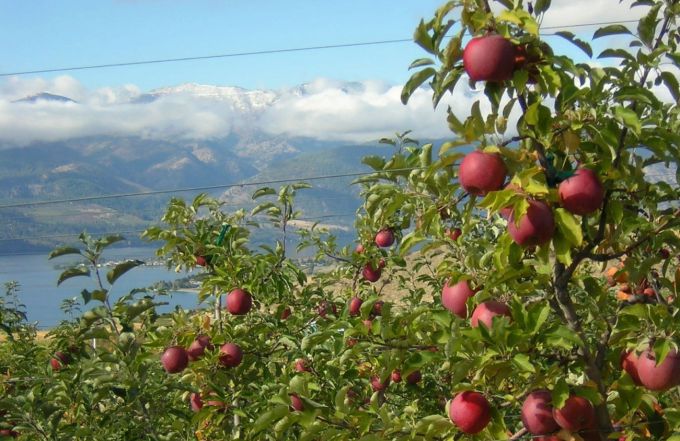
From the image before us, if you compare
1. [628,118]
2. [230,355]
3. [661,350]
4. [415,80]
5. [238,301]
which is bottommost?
[230,355]

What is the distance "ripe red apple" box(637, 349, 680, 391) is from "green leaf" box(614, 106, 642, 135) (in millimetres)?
679

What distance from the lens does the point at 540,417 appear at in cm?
214

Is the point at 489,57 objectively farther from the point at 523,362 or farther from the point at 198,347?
the point at 198,347

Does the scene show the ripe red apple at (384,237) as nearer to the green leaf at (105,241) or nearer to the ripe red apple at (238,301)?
the ripe red apple at (238,301)

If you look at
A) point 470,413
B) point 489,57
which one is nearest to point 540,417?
point 470,413

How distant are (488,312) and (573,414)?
37cm

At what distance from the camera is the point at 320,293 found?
5293 mm

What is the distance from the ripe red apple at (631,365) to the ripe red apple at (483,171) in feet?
2.28

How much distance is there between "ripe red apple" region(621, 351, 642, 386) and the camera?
2235mm

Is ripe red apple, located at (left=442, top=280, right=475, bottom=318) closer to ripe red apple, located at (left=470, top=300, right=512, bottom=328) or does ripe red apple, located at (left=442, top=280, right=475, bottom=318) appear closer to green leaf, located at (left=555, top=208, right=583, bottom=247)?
ripe red apple, located at (left=470, top=300, right=512, bottom=328)

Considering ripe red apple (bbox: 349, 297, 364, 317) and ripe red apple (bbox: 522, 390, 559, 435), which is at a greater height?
ripe red apple (bbox: 522, 390, 559, 435)

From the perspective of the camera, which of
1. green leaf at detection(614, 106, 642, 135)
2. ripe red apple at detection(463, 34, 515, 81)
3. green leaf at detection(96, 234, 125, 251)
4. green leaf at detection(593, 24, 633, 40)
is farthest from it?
green leaf at detection(96, 234, 125, 251)

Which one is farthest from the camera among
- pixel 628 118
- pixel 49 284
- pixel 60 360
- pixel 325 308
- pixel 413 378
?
pixel 49 284

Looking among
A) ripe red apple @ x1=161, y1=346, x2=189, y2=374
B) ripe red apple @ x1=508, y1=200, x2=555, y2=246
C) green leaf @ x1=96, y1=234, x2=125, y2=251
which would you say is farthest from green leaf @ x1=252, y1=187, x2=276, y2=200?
ripe red apple @ x1=508, y1=200, x2=555, y2=246
